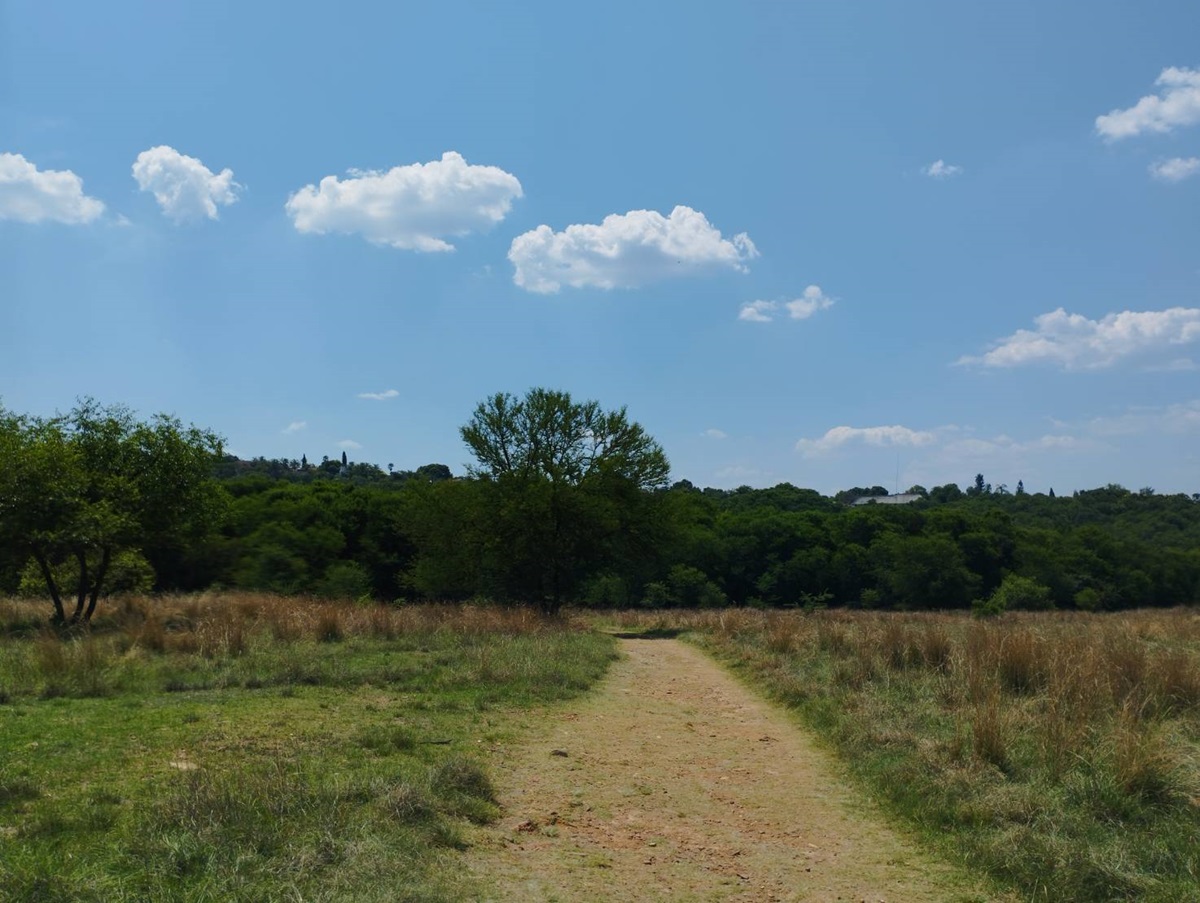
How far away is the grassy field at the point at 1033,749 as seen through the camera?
5484mm

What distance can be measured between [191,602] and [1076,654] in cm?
1966

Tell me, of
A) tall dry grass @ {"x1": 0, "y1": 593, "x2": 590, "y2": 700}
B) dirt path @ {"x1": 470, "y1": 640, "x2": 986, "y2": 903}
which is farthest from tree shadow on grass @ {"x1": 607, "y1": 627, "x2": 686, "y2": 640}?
dirt path @ {"x1": 470, "y1": 640, "x2": 986, "y2": 903}

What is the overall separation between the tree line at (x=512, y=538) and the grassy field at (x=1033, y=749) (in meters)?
16.2

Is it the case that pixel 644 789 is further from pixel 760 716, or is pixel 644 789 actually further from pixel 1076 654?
pixel 1076 654

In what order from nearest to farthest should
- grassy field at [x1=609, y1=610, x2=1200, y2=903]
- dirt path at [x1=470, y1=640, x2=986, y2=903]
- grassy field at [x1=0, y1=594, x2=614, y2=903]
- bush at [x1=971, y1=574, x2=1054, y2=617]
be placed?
grassy field at [x1=0, y1=594, x2=614, y2=903]
dirt path at [x1=470, y1=640, x2=986, y2=903]
grassy field at [x1=609, y1=610, x2=1200, y2=903]
bush at [x1=971, y1=574, x2=1054, y2=617]

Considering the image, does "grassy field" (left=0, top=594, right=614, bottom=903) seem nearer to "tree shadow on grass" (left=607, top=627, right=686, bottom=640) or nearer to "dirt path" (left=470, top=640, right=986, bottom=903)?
"dirt path" (left=470, top=640, right=986, bottom=903)

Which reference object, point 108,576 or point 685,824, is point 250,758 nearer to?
point 685,824

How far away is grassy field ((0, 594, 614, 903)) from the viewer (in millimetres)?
4645

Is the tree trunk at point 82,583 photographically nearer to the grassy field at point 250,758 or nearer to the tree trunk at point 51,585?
the tree trunk at point 51,585

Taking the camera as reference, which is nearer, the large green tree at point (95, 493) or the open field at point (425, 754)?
the open field at point (425, 754)

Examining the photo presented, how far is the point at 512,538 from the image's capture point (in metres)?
31.5

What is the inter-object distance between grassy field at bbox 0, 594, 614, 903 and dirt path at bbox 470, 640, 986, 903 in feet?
1.64

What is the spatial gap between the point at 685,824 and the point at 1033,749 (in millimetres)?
3425

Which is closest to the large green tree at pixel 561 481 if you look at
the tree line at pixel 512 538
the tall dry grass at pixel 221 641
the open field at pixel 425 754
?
the tree line at pixel 512 538
